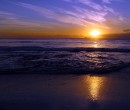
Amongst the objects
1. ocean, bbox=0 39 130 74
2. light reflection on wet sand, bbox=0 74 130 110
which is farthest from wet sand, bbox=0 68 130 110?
ocean, bbox=0 39 130 74

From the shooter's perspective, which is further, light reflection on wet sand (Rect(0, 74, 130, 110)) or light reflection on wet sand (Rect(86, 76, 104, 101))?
light reflection on wet sand (Rect(86, 76, 104, 101))

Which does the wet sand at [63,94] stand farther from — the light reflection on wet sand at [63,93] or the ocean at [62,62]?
the ocean at [62,62]

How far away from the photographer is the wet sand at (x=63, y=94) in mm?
5285

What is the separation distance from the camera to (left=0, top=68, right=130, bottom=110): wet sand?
17.3ft

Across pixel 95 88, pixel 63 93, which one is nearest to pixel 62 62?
pixel 95 88

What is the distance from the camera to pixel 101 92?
646 cm

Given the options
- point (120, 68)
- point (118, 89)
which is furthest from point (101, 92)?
point (120, 68)

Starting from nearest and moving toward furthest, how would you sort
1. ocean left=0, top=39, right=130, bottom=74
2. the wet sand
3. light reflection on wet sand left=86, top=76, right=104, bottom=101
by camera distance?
the wet sand → light reflection on wet sand left=86, top=76, right=104, bottom=101 → ocean left=0, top=39, right=130, bottom=74

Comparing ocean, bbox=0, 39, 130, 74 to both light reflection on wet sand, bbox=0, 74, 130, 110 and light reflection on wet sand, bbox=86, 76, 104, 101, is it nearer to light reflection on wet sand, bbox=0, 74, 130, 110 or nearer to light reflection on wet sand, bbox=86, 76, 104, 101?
light reflection on wet sand, bbox=0, 74, 130, 110

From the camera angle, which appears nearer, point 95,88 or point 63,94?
point 63,94

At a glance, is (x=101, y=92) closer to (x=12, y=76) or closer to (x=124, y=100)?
(x=124, y=100)

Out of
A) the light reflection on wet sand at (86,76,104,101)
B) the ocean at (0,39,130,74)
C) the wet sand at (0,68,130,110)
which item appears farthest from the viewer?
the ocean at (0,39,130,74)

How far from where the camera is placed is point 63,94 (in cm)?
629

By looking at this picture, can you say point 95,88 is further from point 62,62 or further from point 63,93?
point 62,62
